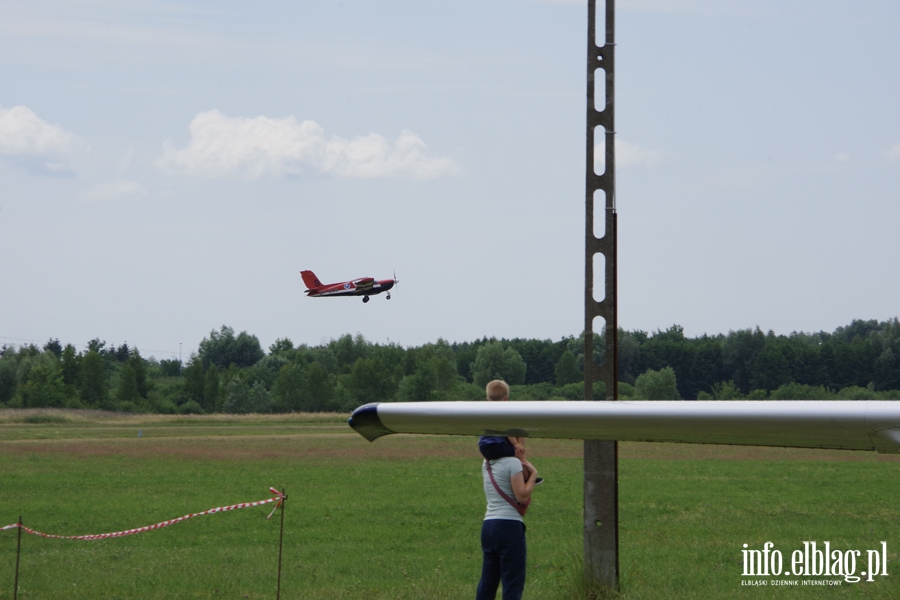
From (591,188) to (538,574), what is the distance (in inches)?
195

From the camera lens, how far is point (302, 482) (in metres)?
27.5

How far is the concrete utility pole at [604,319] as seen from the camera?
29.5 feet

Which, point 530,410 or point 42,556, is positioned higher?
point 530,410

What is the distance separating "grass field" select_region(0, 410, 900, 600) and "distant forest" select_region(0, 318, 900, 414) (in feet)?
133

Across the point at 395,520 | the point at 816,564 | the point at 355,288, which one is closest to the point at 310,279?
the point at 355,288

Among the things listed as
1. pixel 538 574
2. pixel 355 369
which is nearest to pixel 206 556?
pixel 538 574

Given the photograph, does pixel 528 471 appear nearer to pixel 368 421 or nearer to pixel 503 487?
pixel 503 487

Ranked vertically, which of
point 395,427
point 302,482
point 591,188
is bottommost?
point 302,482

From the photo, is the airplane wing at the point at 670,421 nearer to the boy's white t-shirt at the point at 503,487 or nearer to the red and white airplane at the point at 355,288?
the boy's white t-shirt at the point at 503,487

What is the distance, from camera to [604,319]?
29.6 feet

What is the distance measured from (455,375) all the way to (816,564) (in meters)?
79.7

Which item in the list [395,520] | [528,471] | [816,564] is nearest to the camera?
[528,471]

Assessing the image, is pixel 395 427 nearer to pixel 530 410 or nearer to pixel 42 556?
pixel 530 410

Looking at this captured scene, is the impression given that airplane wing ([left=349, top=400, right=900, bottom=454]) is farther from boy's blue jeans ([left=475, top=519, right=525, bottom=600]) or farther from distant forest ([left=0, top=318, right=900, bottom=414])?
distant forest ([left=0, top=318, right=900, bottom=414])
